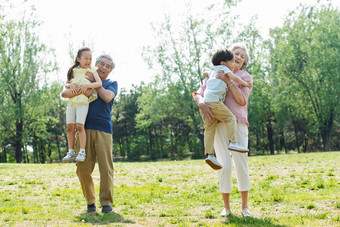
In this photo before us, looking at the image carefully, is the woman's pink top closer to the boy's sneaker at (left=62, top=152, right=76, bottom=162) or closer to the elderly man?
the elderly man

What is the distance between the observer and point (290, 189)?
23.3ft

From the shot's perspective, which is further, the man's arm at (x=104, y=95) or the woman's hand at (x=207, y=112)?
the man's arm at (x=104, y=95)

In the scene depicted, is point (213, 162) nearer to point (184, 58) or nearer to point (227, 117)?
point (227, 117)

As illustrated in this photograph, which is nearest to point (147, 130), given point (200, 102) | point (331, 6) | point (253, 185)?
point (331, 6)

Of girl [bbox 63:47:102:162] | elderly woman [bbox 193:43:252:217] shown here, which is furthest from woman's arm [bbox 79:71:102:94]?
elderly woman [bbox 193:43:252:217]

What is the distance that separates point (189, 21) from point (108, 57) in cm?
2533

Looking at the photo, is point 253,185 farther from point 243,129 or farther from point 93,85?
point 93,85

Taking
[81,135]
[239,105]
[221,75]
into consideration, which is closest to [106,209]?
[81,135]

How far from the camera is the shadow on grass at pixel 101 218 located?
4672 mm

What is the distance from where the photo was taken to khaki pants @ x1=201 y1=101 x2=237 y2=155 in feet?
14.6

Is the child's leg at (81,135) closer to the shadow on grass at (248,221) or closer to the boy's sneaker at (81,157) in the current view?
the boy's sneaker at (81,157)

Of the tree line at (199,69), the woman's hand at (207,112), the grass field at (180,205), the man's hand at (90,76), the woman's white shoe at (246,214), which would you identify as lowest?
the grass field at (180,205)

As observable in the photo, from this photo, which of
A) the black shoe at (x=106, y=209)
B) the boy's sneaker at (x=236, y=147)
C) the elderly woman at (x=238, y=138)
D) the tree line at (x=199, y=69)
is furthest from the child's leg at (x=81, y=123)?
the tree line at (x=199, y=69)

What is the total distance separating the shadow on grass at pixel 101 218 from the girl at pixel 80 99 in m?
0.83
